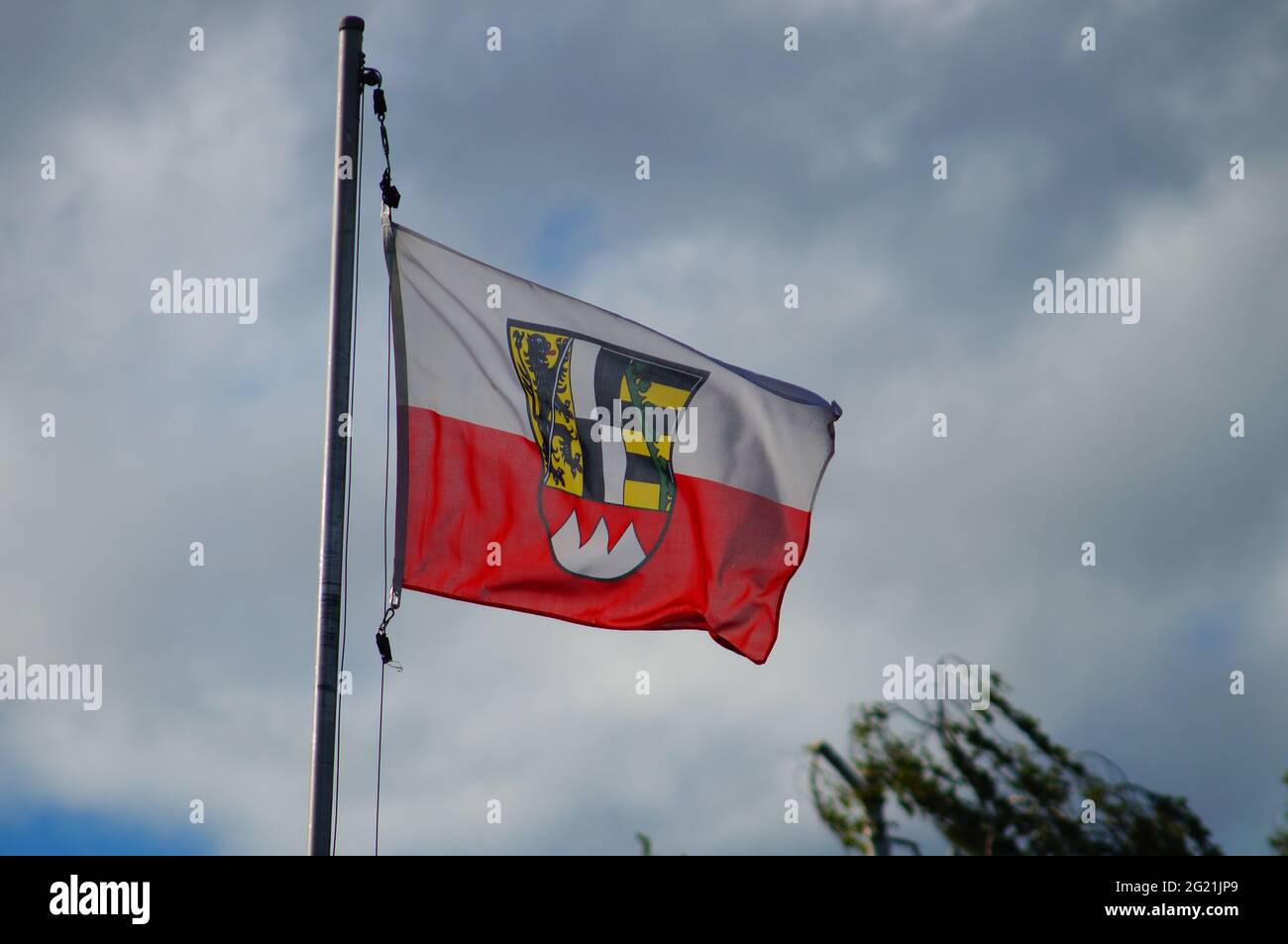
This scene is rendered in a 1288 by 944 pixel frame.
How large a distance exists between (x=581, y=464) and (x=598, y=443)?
0.35 m

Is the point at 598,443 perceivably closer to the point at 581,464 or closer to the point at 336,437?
the point at 581,464

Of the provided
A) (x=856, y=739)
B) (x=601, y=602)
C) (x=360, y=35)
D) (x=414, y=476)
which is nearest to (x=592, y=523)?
(x=601, y=602)

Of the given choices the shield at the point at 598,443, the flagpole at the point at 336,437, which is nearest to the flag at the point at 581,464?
the shield at the point at 598,443

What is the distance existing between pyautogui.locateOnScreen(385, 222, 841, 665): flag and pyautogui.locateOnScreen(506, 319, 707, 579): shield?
0.02m

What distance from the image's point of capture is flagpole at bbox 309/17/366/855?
10367 millimetres

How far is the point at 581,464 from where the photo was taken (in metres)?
13.7

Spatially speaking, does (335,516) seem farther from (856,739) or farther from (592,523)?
(856,739)

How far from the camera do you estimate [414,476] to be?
12352 mm

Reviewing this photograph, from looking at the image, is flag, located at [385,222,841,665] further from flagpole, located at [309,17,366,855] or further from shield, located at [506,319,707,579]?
flagpole, located at [309,17,366,855]

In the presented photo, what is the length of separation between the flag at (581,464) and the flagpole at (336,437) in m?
0.86

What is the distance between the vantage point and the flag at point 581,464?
12.6 m

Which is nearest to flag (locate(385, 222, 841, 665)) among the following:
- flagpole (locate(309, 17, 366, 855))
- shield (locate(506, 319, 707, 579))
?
shield (locate(506, 319, 707, 579))

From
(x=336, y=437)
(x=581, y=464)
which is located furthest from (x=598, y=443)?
(x=336, y=437)
